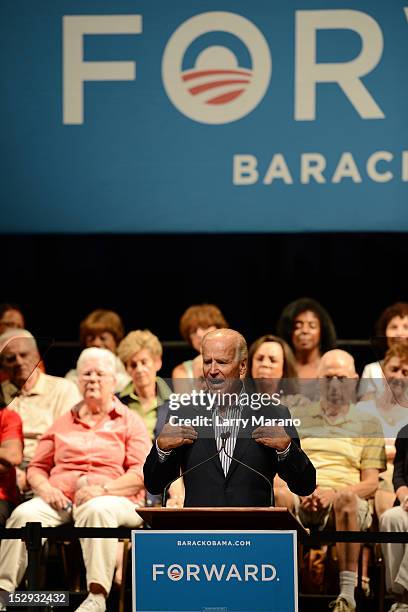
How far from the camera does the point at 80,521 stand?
5.61 metres

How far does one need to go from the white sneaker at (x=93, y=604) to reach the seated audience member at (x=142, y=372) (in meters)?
1.08

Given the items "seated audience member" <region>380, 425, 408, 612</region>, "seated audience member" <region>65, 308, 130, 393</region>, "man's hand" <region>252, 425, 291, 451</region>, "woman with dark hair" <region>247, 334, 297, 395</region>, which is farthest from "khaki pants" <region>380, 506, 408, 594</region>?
"seated audience member" <region>65, 308, 130, 393</region>

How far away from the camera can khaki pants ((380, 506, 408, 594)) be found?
5117 mm

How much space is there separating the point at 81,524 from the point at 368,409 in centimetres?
151

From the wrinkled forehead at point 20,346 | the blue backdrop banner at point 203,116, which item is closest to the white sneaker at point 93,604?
the wrinkled forehead at point 20,346

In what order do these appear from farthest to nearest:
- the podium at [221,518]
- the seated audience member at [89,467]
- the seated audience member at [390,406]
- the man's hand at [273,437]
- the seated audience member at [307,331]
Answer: the seated audience member at [307,331], the seated audience member at [89,467], the seated audience member at [390,406], the man's hand at [273,437], the podium at [221,518]

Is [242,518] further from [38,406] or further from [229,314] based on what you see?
[229,314]

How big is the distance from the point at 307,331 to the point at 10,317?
5.91ft

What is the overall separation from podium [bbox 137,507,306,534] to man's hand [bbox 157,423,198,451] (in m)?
0.28

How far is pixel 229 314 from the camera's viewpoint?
25.8 ft

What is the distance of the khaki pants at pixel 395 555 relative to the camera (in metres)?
5.12

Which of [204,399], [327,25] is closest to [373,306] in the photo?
[327,25]

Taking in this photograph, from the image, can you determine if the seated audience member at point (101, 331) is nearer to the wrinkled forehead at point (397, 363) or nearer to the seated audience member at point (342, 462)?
the seated audience member at point (342, 462)

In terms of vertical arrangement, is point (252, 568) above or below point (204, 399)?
below
